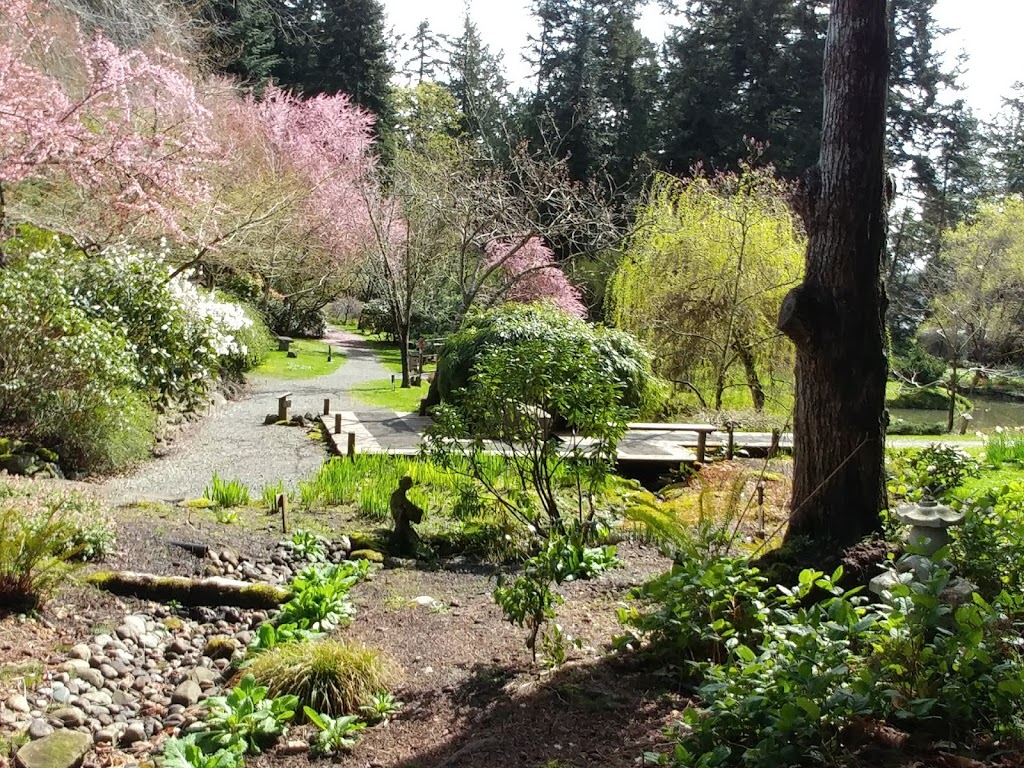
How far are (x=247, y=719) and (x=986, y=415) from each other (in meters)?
22.9

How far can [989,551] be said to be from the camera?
11.0 feet

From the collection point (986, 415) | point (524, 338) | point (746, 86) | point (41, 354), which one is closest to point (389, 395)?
point (524, 338)

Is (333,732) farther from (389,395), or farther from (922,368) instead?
(922,368)

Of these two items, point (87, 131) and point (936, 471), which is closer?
point (936, 471)

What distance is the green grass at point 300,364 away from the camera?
59.4 feet

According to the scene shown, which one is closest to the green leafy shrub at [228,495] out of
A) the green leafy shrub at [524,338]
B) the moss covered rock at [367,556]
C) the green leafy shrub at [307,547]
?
the green leafy shrub at [307,547]

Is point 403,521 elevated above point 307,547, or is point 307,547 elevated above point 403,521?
point 403,521

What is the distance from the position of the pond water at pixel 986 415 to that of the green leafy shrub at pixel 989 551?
1595 centimetres

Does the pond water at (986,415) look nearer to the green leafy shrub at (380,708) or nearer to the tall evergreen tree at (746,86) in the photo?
the tall evergreen tree at (746,86)

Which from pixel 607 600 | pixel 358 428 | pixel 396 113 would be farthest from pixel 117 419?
pixel 396 113

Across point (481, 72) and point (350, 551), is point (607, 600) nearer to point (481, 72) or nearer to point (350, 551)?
point (350, 551)

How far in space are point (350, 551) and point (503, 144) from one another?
Result: 27661 millimetres

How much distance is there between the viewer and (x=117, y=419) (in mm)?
8398

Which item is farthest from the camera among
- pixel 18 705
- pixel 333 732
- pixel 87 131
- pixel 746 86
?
pixel 746 86
